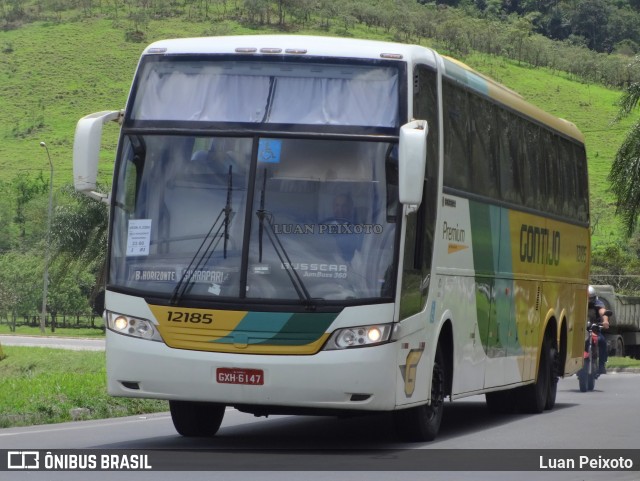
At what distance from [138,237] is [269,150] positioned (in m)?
1.36

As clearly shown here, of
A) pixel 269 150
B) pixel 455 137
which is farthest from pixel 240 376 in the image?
pixel 455 137

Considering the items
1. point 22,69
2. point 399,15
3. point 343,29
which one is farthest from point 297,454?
point 399,15

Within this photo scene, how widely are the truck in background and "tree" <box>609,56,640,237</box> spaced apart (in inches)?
217

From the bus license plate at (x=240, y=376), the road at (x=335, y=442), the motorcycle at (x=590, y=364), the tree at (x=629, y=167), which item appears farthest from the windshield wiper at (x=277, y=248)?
the tree at (x=629, y=167)

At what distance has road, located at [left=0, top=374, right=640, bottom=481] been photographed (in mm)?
11055

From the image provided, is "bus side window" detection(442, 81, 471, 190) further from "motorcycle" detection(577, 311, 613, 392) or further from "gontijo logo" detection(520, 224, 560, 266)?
"motorcycle" detection(577, 311, 613, 392)

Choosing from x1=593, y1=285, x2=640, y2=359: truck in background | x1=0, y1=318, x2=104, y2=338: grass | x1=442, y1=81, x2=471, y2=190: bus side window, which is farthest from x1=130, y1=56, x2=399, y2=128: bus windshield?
x1=0, y1=318, x2=104, y2=338: grass

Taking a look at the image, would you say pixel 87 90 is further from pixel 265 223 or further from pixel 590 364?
pixel 265 223

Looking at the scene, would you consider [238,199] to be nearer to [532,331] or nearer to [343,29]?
[532,331]

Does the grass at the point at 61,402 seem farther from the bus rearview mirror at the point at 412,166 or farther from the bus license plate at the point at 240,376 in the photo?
the bus rearview mirror at the point at 412,166

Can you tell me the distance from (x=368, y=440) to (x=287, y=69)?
3835mm

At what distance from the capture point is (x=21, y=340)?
52125 millimetres

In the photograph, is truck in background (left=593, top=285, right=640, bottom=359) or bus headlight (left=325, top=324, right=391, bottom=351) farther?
truck in background (left=593, top=285, right=640, bottom=359)

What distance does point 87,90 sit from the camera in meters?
155
